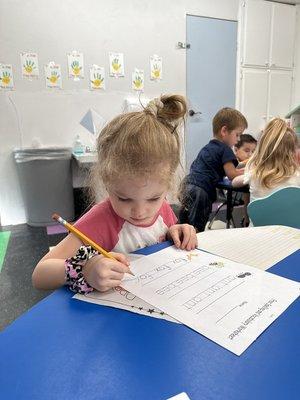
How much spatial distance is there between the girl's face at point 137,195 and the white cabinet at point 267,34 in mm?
3517

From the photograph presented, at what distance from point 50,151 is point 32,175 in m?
0.28

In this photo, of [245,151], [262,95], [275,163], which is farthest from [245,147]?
[275,163]

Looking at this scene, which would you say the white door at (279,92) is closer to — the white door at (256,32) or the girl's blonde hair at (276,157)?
the white door at (256,32)

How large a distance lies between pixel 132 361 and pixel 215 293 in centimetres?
21

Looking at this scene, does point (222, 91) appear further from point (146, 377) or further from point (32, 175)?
point (146, 377)

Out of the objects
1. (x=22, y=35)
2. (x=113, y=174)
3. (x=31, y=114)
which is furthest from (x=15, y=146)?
(x=113, y=174)

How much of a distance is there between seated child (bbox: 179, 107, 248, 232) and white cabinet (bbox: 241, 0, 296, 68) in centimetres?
183

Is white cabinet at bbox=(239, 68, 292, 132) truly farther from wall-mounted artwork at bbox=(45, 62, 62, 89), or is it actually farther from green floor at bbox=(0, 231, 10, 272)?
green floor at bbox=(0, 231, 10, 272)

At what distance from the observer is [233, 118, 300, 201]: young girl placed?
1.56 metres

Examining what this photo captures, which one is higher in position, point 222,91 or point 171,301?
point 222,91

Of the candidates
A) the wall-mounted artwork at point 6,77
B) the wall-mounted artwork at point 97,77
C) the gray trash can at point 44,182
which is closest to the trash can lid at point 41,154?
the gray trash can at point 44,182

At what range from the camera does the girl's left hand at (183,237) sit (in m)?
0.78

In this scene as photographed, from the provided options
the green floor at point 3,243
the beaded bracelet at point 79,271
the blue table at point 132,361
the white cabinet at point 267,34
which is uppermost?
the white cabinet at point 267,34

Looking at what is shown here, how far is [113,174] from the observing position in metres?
0.68
